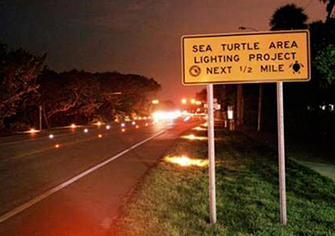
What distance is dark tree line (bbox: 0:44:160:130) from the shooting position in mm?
38406

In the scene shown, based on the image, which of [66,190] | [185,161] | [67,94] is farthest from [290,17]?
[67,94]

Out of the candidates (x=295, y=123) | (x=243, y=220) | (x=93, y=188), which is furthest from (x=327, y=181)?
(x=295, y=123)

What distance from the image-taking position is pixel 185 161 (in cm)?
1512

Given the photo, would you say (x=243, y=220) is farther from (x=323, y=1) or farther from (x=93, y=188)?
(x=323, y=1)

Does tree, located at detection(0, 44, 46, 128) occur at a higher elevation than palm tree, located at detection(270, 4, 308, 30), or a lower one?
lower

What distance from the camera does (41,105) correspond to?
4919cm

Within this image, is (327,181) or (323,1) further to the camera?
(323,1)

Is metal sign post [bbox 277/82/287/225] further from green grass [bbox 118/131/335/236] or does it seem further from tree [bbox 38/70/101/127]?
tree [bbox 38/70/101/127]

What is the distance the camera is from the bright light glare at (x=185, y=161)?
1432 cm

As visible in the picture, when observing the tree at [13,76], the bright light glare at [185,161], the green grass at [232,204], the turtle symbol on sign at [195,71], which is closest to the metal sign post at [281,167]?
the green grass at [232,204]

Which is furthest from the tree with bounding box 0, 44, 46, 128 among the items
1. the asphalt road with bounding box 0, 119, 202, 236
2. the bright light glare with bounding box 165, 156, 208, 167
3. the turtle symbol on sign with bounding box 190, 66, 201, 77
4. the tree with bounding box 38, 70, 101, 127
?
the turtle symbol on sign with bounding box 190, 66, 201, 77

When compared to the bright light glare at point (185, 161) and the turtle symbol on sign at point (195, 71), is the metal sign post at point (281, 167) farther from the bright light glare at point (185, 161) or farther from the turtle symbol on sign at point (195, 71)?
the bright light glare at point (185, 161)

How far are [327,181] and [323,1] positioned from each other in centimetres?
1488

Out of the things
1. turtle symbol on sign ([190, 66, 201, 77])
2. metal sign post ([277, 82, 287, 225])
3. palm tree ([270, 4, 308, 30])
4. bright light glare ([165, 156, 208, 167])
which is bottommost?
bright light glare ([165, 156, 208, 167])
